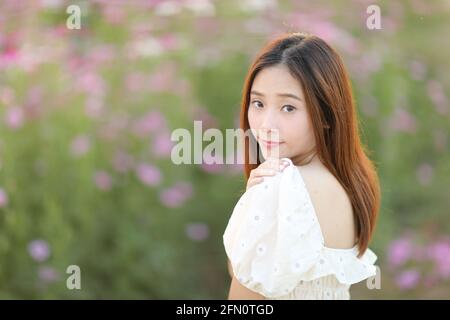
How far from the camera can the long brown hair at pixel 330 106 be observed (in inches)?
55.6

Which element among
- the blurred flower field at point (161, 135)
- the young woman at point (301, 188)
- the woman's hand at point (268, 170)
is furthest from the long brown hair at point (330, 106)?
the blurred flower field at point (161, 135)

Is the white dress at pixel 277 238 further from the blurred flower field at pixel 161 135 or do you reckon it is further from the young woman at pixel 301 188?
the blurred flower field at pixel 161 135

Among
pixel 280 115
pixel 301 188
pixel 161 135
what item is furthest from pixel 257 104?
pixel 161 135

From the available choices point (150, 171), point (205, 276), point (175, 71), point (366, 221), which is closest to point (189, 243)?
point (205, 276)

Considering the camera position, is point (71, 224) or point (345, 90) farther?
point (71, 224)

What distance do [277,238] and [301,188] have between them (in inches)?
4.5

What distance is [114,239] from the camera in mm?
2957

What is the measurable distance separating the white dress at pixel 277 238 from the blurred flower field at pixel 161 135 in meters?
1.54

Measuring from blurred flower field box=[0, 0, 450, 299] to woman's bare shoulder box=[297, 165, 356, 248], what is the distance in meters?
1.43

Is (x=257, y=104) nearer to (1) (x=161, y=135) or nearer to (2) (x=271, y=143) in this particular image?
(2) (x=271, y=143)

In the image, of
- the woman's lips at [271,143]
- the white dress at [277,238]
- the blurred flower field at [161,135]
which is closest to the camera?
the white dress at [277,238]

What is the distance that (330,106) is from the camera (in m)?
1.44

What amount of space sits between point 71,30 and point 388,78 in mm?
1544

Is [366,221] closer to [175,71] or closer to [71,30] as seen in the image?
[175,71]
